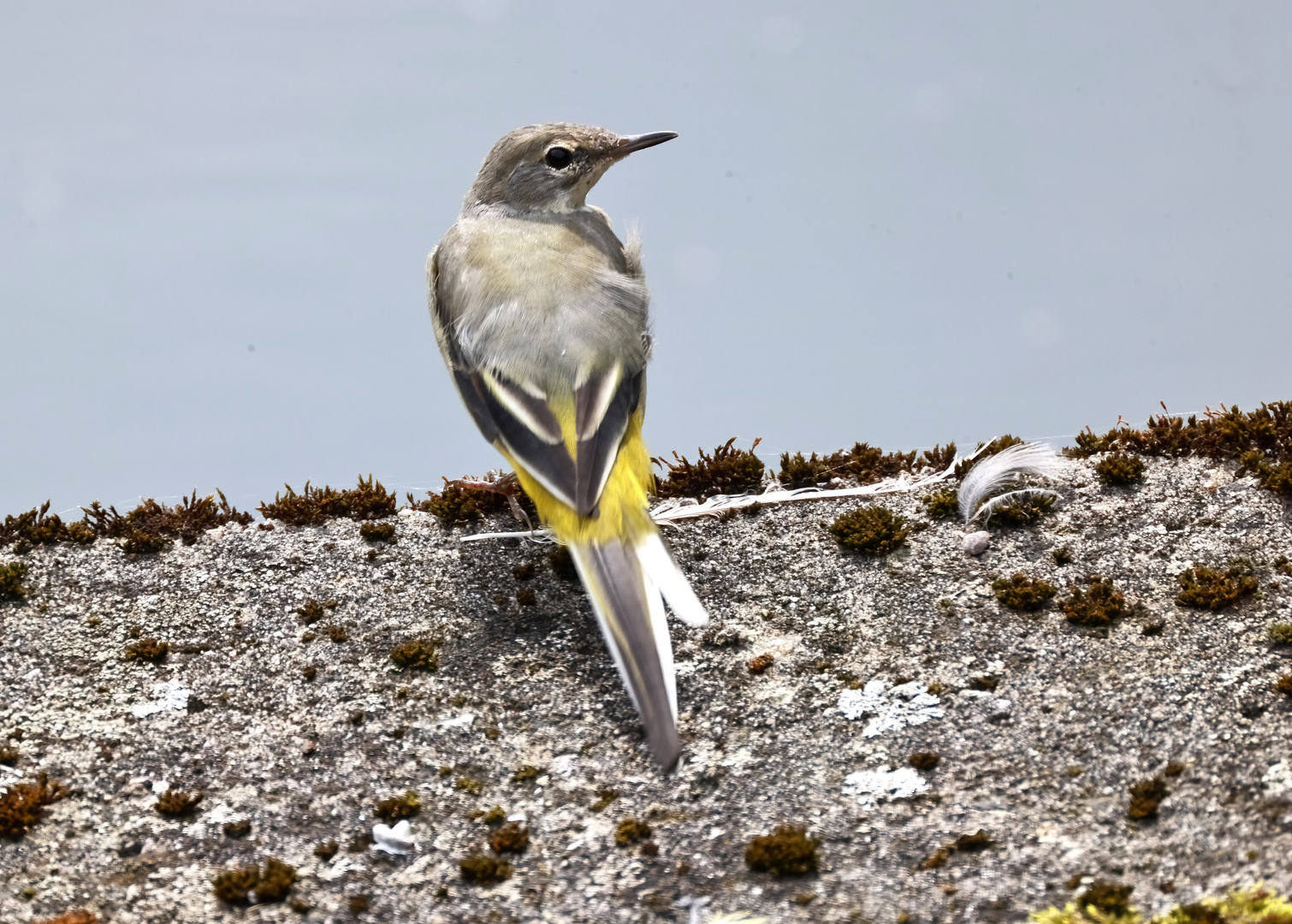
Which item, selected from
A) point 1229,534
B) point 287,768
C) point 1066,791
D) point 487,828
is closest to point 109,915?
point 287,768

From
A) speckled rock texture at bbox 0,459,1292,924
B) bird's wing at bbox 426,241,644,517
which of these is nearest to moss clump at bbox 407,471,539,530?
speckled rock texture at bbox 0,459,1292,924

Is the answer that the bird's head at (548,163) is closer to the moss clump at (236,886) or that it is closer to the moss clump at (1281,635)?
the moss clump at (236,886)

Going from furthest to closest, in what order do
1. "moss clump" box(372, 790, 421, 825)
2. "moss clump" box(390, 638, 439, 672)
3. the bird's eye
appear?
the bird's eye < "moss clump" box(390, 638, 439, 672) < "moss clump" box(372, 790, 421, 825)

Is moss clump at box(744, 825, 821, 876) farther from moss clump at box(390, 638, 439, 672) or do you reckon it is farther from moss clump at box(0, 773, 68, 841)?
moss clump at box(0, 773, 68, 841)

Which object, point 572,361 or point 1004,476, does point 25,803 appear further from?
point 1004,476

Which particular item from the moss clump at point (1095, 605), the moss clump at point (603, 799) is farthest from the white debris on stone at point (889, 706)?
the moss clump at point (603, 799)

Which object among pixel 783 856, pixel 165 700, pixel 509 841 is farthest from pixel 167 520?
pixel 783 856
